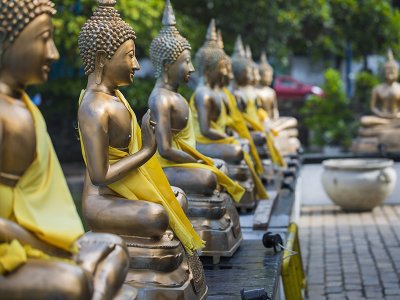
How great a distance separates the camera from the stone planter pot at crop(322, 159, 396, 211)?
10438mm

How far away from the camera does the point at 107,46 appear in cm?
410

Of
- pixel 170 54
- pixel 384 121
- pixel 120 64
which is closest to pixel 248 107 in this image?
pixel 384 121

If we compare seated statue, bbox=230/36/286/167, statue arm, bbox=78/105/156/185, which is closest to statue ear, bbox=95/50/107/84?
statue arm, bbox=78/105/156/185

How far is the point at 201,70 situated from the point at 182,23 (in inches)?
292

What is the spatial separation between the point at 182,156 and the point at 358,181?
531cm

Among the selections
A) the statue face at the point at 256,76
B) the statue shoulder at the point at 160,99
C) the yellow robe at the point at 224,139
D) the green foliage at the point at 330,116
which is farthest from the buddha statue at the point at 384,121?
the statue shoulder at the point at 160,99

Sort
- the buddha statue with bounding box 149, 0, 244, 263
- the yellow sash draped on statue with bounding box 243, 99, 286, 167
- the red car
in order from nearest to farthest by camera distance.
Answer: the buddha statue with bounding box 149, 0, 244, 263
the yellow sash draped on statue with bounding box 243, 99, 286, 167
the red car

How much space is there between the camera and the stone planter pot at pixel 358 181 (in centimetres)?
1044

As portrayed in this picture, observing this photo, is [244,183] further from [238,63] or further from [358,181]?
[358,181]

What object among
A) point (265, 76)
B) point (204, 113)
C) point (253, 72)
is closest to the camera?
point (204, 113)

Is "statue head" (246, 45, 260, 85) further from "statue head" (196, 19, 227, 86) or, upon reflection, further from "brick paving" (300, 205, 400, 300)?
"statue head" (196, 19, 227, 86)

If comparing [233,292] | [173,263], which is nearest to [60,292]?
[173,263]

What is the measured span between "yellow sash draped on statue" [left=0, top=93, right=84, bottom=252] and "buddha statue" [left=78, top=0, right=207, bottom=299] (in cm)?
93

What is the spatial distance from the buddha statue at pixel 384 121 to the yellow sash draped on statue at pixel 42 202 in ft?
34.2
